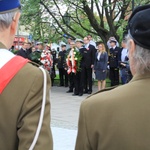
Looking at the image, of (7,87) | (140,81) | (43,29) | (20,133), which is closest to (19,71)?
(7,87)

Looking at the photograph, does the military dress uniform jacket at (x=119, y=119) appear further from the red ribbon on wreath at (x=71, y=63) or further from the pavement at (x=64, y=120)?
the red ribbon on wreath at (x=71, y=63)

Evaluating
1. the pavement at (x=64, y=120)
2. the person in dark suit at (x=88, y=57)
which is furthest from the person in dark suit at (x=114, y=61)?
the pavement at (x=64, y=120)

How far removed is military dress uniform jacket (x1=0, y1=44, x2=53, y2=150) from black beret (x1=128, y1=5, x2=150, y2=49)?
1.59ft

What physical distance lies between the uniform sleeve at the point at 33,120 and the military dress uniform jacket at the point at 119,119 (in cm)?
17

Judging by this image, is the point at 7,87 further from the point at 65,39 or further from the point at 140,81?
the point at 65,39

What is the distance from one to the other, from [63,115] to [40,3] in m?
9.10

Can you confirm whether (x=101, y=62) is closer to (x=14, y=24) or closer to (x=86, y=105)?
(x=14, y=24)

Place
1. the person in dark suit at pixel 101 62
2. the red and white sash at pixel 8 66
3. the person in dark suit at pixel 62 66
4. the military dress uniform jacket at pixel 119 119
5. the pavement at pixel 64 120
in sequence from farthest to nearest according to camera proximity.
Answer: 1. the person in dark suit at pixel 62 66
2. the person in dark suit at pixel 101 62
3. the pavement at pixel 64 120
4. the red and white sash at pixel 8 66
5. the military dress uniform jacket at pixel 119 119

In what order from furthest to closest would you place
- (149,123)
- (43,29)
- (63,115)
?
(43,29)
(63,115)
(149,123)

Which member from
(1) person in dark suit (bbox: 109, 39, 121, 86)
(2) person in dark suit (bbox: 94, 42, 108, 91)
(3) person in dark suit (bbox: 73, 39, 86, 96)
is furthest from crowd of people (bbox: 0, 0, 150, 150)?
(1) person in dark suit (bbox: 109, 39, 121, 86)

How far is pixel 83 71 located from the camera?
12234 mm

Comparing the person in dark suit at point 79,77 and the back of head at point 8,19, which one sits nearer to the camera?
the back of head at point 8,19

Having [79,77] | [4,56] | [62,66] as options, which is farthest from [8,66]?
[62,66]

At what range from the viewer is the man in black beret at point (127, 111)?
1.56 meters
